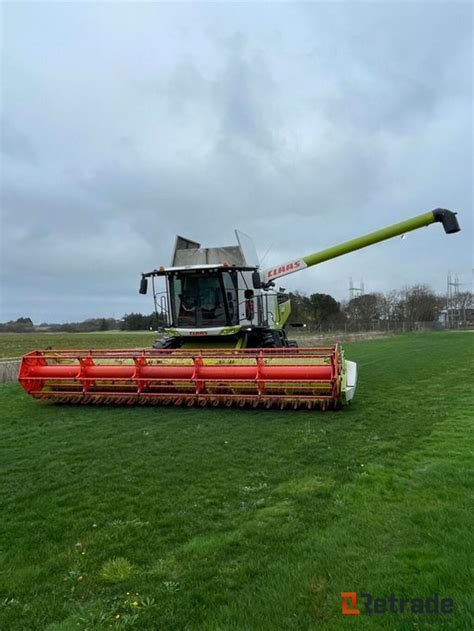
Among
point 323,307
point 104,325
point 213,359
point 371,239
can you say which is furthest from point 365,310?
point 213,359

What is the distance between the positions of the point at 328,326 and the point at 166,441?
61510 millimetres

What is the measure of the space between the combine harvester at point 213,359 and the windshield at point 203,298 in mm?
23

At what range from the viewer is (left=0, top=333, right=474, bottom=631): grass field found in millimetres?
2889

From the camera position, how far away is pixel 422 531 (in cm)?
376

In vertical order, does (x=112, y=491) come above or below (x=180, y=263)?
below

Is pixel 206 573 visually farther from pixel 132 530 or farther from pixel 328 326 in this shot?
pixel 328 326

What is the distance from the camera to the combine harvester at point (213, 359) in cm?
881

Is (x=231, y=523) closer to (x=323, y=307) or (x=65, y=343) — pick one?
(x=65, y=343)

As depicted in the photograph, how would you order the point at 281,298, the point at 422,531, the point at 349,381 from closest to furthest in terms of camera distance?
the point at 422,531
the point at 349,381
the point at 281,298

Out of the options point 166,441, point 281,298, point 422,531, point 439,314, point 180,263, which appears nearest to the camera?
point 422,531

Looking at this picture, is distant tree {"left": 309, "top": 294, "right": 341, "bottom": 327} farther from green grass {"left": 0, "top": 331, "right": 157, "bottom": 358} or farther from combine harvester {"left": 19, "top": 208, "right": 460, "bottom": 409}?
combine harvester {"left": 19, "top": 208, "right": 460, "bottom": 409}

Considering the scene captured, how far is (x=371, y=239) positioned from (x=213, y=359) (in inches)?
216

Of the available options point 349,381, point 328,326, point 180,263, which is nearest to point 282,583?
point 349,381

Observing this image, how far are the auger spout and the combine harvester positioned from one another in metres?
0.02
